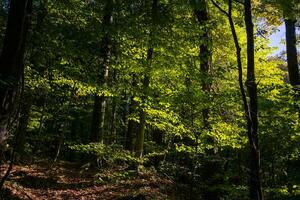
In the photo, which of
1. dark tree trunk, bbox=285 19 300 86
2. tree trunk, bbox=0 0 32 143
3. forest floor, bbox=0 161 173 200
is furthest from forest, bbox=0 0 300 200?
tree trunk, bbox=0 0 32 143

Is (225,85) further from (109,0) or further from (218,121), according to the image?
(109,0)

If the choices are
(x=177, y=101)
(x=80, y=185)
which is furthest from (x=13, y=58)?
(x=80, y=185)

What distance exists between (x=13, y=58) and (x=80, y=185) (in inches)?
339

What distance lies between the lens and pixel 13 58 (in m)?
5.27

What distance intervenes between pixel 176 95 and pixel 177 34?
2116 millimetres

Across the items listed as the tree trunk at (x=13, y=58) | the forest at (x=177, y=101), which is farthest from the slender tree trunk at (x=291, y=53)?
the tree trunk at (x=13, y=58)

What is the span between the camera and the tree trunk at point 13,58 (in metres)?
5.13

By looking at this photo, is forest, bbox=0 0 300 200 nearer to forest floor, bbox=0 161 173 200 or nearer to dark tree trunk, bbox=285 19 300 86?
forest floor, bbox=0 161 173 200

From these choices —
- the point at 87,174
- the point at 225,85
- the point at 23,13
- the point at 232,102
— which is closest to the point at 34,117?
the point at 87,174

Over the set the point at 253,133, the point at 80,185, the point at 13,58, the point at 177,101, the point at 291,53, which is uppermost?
the point at 291,53

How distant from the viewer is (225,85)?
50.4 ft

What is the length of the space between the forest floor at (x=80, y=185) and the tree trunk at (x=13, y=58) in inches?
205

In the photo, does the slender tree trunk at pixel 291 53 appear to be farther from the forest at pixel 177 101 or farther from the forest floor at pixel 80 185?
the forest floor at pixel 80 185

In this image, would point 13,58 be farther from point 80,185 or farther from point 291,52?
point 291,52
